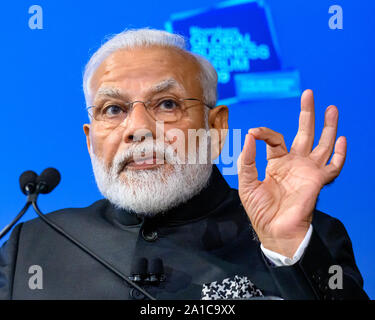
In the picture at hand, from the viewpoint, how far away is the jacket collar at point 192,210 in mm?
2697

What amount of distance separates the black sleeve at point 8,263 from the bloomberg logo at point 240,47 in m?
1.31

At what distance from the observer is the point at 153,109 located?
267cm

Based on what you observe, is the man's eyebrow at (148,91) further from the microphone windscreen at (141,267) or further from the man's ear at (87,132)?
the microphone windscreen at (141,267)

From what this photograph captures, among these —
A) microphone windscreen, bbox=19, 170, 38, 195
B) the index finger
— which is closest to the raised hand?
the index finger

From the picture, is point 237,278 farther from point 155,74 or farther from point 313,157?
point 155,74

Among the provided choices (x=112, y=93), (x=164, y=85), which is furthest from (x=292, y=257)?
(x=112, y=93)

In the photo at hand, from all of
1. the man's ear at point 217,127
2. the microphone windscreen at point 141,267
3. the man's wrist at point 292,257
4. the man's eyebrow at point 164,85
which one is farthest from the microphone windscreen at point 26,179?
the man's ear at point 217,127

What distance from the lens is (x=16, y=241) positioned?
278cm

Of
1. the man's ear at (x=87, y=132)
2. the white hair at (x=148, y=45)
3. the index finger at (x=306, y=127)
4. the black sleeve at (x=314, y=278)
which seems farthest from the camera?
the man's ear at (x=87, y=132)

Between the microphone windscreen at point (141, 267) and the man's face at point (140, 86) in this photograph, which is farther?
the man's face at point (140, 86)

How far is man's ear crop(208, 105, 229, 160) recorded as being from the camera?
114 inches

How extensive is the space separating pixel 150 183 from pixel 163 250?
12.8 inches

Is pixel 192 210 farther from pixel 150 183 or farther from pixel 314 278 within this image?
pixel 314 278
